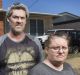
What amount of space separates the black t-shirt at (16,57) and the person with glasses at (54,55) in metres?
0.86

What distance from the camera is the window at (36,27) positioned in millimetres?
27547

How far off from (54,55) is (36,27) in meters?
24.5

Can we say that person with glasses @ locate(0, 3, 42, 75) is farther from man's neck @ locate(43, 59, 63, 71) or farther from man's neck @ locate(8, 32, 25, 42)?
man's neck @ locate(43, 59, 63, 71)

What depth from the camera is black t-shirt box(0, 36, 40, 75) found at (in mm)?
4289

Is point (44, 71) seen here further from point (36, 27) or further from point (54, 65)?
point (36, 27)

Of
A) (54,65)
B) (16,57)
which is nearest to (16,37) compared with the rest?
(16,57)

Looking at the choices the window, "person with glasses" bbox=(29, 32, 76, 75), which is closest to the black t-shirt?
"person with glasses" bbox=(29, 32, 76, 75)

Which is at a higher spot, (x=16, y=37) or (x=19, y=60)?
(x=16, y=37)

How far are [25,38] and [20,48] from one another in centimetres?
17

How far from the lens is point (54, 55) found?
3.44 metres

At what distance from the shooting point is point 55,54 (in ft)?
11.3

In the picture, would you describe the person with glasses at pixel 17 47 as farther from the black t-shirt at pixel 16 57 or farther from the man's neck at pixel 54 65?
the man's neck at pixel 54 65

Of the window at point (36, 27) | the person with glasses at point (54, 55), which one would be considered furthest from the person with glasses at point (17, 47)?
the window at point (36, 27)

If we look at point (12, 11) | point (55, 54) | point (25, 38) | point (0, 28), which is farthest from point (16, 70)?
point (0, 28)
